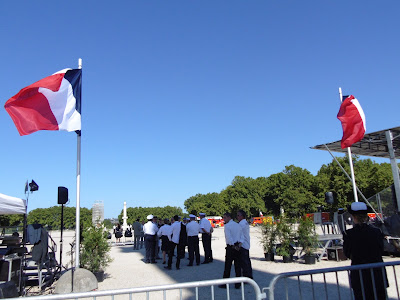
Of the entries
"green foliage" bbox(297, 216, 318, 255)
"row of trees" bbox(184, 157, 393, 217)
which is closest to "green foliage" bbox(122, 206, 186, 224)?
"row of trees" bbox(184, 157, 393, 217)

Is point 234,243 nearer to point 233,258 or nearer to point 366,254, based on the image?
point 233,258

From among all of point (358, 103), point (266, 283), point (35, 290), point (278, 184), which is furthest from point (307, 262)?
point (278, 184)

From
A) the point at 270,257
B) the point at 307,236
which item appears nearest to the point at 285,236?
the point at 307,236

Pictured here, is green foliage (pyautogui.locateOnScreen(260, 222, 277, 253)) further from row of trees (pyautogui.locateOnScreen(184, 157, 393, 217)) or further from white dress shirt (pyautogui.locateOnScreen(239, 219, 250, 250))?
row of trees (pyautogui.locateOnScreen(184, 157, 393, 217))

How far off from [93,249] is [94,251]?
0.29 feet

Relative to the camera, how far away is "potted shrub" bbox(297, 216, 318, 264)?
34.4ft

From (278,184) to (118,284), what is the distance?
70.6m

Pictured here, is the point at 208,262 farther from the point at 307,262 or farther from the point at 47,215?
the point at 47,215

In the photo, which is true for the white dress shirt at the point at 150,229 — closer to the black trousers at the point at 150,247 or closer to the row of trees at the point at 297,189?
the black trousers at the point at 150,247

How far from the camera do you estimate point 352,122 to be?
36.0 feet

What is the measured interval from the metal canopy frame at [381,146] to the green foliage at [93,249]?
10410mm

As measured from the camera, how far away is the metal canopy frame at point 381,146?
12.0 m

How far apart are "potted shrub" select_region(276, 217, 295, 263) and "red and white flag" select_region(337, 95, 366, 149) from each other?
3.41 m

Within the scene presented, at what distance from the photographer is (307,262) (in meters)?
10.5
